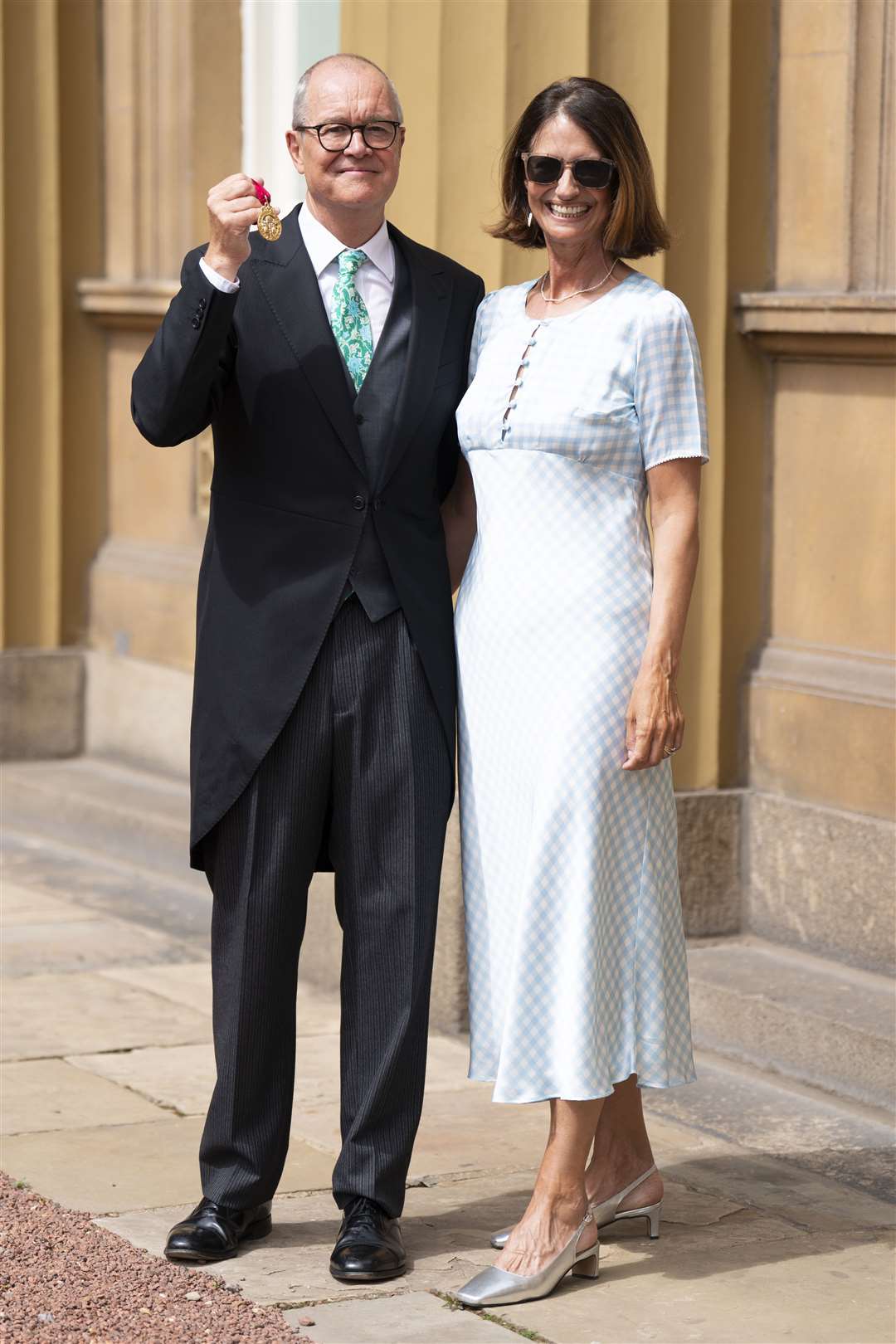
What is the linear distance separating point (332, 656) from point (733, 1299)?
4.45 ft

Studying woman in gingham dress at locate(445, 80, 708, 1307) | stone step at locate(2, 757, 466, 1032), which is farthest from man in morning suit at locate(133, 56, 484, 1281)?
stone step at locate(2, 757, 466, 1032)

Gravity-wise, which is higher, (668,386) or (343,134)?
(343,134)

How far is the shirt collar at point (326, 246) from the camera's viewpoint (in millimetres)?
3965

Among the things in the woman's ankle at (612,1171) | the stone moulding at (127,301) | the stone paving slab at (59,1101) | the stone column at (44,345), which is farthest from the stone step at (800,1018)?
the stone column at (44,345)

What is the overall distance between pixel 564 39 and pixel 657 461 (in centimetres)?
229

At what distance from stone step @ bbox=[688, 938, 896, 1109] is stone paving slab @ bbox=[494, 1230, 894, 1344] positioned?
0.96 meters

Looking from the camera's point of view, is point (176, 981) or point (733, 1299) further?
point (176, 981)

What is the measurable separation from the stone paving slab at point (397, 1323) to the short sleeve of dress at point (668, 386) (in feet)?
5.02

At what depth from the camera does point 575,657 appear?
3908 mm

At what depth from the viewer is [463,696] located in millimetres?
4043

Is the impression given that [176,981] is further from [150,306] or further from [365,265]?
[150,306]

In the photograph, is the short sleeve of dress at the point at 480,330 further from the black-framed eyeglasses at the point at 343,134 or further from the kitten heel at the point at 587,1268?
the kitten heel at the point at 587,1268

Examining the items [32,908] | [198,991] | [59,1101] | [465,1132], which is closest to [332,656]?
[465,1132]

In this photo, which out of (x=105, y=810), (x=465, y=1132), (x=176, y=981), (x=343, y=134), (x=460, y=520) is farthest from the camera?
(x=105, y=810)
